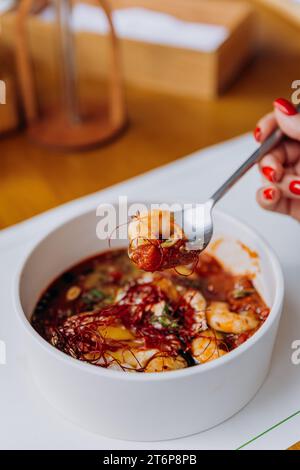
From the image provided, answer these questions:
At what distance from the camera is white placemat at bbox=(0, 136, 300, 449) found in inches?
29.5

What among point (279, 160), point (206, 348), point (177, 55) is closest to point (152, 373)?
point (206, 348)

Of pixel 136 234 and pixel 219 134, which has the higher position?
pixel 136 234

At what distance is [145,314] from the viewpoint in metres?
0.86

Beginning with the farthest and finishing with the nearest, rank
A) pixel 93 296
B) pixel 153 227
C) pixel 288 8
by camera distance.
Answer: pixel 288 8 < pixel 93 296 < pixel 153 227

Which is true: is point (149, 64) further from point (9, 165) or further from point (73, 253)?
point (73, 253)

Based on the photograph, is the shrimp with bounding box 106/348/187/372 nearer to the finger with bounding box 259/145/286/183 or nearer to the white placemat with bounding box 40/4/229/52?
the finger with bounding box 259/145/286/183

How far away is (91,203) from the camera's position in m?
1.12

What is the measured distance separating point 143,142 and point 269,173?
1.37ft

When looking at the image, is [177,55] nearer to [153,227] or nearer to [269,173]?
[269,173]

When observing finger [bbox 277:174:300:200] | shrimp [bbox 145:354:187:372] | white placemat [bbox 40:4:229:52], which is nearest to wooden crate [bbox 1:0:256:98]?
white placemat [bbox 40:4:229:52]

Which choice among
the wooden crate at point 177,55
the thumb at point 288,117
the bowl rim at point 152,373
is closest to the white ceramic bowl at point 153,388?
the bowl rim at point 152,373

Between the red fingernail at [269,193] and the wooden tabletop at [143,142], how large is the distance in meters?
0.35
